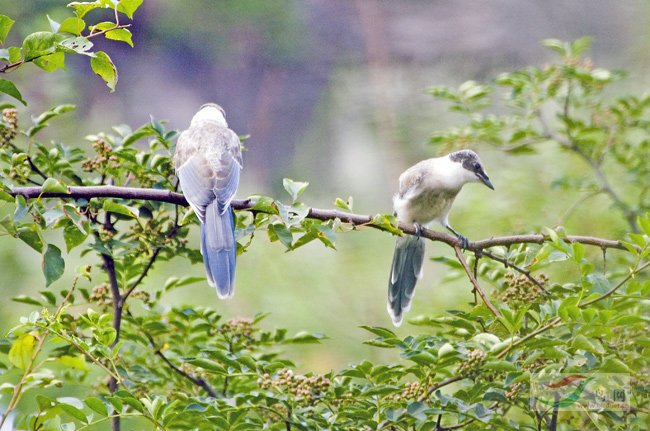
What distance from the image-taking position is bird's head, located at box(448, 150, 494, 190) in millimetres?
1999

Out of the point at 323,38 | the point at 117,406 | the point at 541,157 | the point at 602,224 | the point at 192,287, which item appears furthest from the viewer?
the point at 323,38

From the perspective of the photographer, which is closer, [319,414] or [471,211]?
[319,414]

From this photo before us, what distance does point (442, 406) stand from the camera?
114cm

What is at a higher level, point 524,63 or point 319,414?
point 524,63

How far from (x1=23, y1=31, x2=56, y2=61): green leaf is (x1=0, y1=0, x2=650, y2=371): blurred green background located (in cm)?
135

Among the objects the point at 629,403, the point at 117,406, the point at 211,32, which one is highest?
A: the point at 211,32

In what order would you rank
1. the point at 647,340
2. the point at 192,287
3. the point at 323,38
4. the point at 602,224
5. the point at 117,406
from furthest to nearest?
the point at 323,38
the point at 192,287
the point at 602,224
the point at 647,340
the point at 117,406

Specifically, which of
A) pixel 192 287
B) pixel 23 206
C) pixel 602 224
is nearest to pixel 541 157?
pixel 602 224

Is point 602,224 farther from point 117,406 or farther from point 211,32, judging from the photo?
point 211,32

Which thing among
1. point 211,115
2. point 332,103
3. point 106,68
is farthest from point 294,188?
point 332,103

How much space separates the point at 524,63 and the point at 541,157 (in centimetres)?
219

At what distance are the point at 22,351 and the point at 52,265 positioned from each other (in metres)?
0.13

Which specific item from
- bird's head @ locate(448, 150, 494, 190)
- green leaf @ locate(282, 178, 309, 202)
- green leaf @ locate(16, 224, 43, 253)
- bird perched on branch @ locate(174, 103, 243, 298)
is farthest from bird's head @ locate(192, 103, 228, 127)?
green leaf @ locate(16, 224, 43, 253)

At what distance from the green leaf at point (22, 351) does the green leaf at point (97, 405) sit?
0.17 metres
